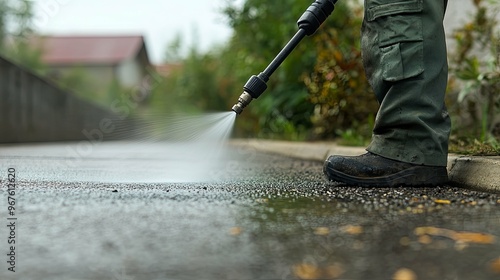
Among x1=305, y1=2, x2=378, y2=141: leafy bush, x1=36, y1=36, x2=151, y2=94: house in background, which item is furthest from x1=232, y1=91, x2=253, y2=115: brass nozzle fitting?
x1=36, y1=36, x2=151, y2=94: house in background

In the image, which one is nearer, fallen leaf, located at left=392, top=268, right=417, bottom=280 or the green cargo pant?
fallen leaf, located at left=392, top=268, right=417, bottom=280

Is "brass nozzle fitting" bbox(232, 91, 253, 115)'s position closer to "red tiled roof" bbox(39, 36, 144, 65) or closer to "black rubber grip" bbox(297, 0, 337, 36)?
"black rubber grip" bbox(297, 0, 337, 36)

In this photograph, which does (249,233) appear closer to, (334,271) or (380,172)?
(334,271)

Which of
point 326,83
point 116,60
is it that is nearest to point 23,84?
point 326,83

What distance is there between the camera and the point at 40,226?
1898 mm

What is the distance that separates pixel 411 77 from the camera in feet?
9.41

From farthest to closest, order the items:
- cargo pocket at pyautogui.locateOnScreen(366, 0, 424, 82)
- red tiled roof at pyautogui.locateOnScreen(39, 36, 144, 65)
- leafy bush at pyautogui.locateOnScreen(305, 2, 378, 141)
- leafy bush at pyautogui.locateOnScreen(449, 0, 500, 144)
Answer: red tiled roof at pyautogui.locateOnScreen(39, 36, 144, 65), leafy bush at pyautogui.locateOnScreen(305, 2, 378, 141), leafy bush at pyautogui.locateOnScreen(449, 0, 500, 144), cargo pocket at pyautogui.locateOnScreen(366, 0, 424, 82)

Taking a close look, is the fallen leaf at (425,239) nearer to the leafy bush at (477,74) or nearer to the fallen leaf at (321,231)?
the fallen leaf at (321,231)

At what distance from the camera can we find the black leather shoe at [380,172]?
2.89 metres

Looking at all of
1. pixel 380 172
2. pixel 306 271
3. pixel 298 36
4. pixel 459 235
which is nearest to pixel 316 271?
pixel 306 271

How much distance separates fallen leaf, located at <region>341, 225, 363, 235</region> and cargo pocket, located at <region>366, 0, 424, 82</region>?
1.15 metres

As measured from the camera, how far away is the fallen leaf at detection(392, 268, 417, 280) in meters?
1.43

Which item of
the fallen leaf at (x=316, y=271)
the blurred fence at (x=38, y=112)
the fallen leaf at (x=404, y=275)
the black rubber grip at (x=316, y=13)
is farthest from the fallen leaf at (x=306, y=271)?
the blurred fence at (x=38, y=112)

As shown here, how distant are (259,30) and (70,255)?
23.2 feet
